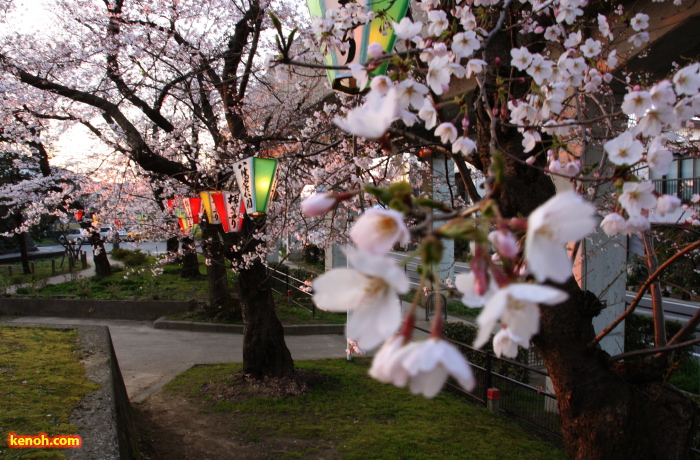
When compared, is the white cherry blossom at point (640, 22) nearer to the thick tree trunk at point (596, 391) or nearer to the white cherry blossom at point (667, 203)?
the thick tree trunk at point (596, 391)

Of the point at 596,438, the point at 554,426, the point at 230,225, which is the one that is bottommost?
the point at 554,426

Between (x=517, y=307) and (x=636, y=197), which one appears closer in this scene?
(x=517, y=307)

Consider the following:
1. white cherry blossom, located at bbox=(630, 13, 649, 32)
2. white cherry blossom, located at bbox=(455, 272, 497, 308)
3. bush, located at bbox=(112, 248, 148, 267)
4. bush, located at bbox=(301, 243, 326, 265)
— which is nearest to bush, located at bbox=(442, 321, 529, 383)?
white cherry blossom, located at bbox=(630, 13, 649, 32)

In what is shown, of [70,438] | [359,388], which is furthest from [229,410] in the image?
[70,438]

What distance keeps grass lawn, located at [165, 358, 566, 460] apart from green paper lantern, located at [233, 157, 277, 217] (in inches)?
104

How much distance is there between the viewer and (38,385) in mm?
4000

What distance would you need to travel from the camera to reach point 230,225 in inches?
253

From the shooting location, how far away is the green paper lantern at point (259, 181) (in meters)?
5.01

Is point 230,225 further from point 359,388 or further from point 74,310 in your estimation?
point 74,310

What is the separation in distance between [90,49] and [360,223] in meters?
9.56

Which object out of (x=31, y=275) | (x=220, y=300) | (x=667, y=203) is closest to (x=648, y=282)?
(x=667, y=203)

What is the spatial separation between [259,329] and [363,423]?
92.5 inches

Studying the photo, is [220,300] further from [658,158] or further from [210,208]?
[658,158]

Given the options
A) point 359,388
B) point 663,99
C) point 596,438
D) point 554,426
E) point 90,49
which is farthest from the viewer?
point 90,49
